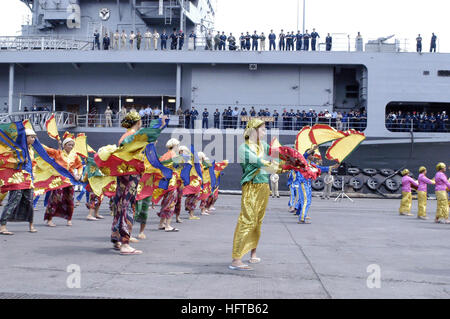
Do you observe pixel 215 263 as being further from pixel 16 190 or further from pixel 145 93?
pixel 145 93

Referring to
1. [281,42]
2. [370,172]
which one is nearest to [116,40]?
[281,42]

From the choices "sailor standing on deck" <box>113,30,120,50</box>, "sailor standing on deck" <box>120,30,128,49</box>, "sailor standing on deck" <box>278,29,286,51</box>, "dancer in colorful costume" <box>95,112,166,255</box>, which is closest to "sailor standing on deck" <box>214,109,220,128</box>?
"sailor standing on deck" <box>278,29,286,51</box>

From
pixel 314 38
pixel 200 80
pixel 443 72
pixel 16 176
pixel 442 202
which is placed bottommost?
pixel 442 202

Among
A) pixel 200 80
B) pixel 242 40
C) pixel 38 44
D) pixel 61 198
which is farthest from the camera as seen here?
pixel 38 44

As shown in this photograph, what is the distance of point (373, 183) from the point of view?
80.5 ft

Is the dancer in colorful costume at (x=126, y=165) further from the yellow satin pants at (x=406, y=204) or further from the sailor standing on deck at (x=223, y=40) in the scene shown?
the sailor standing on deck at (x=223, y=40)

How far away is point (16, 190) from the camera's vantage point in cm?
920

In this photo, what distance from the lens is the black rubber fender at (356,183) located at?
24547 mm

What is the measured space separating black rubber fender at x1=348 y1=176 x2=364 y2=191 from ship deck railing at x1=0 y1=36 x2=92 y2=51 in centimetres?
1783

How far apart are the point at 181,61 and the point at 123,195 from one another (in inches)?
850

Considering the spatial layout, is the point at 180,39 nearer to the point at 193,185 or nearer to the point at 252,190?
the point at 193,185

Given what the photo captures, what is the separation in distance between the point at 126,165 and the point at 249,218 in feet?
6.52

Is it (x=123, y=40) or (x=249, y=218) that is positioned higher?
(x=123, y=40)
